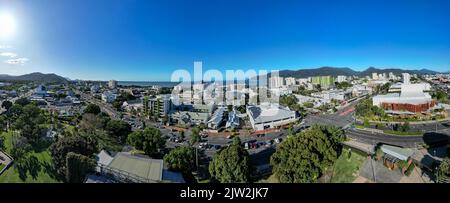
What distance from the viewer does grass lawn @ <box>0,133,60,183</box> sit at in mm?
3615

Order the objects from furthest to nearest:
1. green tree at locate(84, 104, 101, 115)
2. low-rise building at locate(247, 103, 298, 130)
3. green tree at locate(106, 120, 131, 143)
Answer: low-rise building at locate(247, 103, 298, 130) < green tree at locate(84, 104, 101, 115) < green tree at locate(106, 120, 131, 143)

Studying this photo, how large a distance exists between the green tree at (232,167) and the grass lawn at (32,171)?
271 centimetres

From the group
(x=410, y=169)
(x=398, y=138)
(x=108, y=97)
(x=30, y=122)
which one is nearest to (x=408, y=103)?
(x=398, y=138)

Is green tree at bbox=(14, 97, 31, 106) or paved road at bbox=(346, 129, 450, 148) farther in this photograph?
green tree at bbox=(14, 97, 31, 106)

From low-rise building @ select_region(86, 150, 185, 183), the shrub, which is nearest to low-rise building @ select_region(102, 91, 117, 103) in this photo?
low-rise building @ select_region(86, 150, 185, 183)

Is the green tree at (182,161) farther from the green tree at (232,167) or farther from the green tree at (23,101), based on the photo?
the green tree at (23,101)

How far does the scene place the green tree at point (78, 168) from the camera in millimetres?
2716

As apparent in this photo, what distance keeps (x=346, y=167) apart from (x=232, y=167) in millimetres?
1923

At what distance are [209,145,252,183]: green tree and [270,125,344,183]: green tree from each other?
1.63 ft

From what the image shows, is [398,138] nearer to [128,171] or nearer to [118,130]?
[128,171]

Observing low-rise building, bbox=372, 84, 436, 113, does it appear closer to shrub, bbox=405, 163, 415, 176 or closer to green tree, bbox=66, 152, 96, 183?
shrub, bbox=405, 163, 415, 176

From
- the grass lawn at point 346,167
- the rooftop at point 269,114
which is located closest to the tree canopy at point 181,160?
the grass lawn at point 346,167

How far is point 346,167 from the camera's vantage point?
3760 mm

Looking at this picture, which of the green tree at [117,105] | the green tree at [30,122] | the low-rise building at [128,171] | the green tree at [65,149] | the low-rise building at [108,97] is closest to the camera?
the low-rise building at [128,171]
